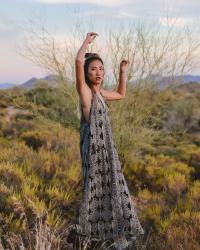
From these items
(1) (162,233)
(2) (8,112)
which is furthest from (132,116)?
(2) (8,112)

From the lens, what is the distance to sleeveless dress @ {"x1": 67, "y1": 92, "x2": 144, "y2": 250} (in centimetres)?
546

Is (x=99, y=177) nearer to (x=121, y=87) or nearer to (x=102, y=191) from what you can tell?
Result: (x=102, y=191)

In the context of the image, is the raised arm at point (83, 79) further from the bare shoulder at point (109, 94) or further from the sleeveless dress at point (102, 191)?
the bare shoulder at point (109, 94)

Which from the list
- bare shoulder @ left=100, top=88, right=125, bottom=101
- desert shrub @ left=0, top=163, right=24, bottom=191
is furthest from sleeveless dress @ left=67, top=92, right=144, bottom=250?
desert shrub @ left=0, top=163, right=24, bottom=191

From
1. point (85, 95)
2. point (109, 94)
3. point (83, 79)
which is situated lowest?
point (109, 94)

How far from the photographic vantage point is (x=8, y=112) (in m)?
27.6

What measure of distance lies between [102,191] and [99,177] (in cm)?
15

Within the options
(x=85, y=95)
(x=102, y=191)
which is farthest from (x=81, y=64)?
(x=102, y=191)

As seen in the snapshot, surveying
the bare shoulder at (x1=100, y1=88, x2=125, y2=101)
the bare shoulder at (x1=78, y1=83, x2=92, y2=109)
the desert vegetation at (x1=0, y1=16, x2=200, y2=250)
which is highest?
the bare shoulder at (x1=78, y1=83, x2=92, y2=109)

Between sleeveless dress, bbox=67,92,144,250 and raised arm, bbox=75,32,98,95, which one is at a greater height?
raised arm, bbox=75,32,98,95

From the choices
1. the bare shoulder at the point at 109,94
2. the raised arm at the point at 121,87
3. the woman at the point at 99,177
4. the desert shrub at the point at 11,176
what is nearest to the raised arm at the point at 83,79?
the woman at the point at 99,177

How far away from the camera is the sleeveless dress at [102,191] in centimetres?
546

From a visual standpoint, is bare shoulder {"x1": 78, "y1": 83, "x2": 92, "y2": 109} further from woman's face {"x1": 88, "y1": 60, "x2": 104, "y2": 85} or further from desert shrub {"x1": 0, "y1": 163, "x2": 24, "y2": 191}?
desert shrub {"x1": 0, "y1": 163, "x2": 24, "y2": 191}

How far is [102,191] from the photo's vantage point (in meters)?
5.56
